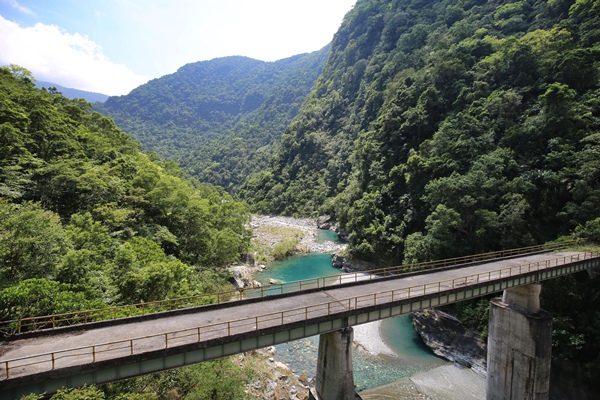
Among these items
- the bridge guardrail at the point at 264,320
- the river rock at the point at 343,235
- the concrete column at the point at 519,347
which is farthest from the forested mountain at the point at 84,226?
the river rock at the point at 343,235

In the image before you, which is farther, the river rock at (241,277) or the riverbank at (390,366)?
the river rock at (241,277)

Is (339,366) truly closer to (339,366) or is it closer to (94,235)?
(339,366)

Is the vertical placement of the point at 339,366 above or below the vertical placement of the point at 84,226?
below

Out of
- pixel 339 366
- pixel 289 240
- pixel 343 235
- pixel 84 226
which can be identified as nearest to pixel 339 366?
pixel 339 366

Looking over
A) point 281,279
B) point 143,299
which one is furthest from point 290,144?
point 143,299

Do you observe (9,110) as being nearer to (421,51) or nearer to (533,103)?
(533,103)

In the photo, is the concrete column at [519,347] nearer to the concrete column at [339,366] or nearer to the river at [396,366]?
the river at [396,366]

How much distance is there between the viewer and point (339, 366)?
16.0 metres

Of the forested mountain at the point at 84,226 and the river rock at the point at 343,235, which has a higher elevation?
→ the forested mountain at the point at 84,226

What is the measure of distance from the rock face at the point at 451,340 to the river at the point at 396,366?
2.56 ft

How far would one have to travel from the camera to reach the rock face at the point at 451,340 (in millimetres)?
26828

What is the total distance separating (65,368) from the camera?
32.8 feet

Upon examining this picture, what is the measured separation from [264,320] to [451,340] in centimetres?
2304

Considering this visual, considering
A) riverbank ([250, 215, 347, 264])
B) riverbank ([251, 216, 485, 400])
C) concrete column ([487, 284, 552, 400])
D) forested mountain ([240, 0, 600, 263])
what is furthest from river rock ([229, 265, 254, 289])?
concrete column ([487, 284, 552, 400])
